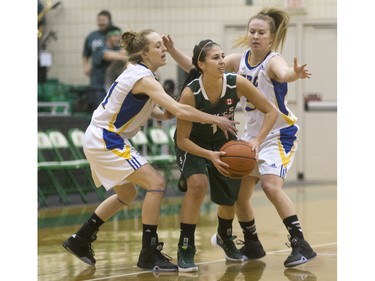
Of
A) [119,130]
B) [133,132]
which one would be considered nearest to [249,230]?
[133,132]

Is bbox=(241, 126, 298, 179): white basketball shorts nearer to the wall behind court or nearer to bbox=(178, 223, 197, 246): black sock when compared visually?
bbox=(178, 223, 197, 246): black sock

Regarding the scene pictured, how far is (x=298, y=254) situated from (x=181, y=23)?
10614 millimetres

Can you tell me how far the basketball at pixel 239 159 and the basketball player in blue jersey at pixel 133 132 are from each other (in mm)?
135

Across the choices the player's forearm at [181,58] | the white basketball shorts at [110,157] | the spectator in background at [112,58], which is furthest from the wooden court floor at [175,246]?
the spectator in background at [112,58]

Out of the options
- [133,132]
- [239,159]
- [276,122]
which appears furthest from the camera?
[276,122]

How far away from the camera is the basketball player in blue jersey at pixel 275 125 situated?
6.68 meters

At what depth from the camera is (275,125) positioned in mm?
6977

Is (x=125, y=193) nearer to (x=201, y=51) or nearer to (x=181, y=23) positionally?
(x=201, y=51)

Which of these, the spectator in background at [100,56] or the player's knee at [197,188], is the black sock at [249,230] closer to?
the player's knee at [197,188]

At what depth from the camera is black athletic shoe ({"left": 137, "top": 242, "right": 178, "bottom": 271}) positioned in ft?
21.5

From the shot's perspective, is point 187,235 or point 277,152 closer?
point 187,235
